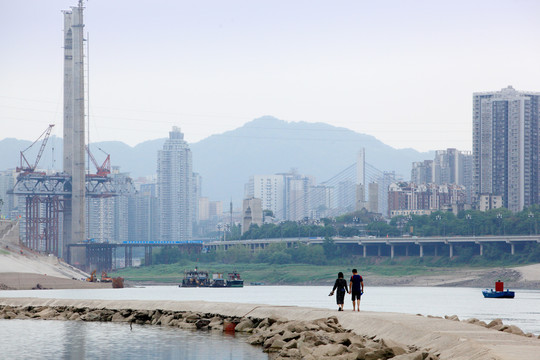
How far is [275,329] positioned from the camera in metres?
41.3

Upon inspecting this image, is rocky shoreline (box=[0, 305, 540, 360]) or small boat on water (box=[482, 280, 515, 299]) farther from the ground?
rocky shoreline (box=[0, 305, 540, 360])

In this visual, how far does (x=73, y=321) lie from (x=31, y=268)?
413ft

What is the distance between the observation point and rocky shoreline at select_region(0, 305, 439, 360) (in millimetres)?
30312

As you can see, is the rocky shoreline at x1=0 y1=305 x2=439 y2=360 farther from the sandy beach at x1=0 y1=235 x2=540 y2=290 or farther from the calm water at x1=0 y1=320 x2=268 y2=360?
the sandy beach at x1=0 y1=235 x2=540 y2=290

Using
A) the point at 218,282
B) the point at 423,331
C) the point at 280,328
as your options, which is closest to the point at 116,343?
the point at 280,328

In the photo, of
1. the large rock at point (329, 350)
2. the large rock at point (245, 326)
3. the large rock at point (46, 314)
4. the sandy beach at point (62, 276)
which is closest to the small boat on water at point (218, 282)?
the sandy beach at point (62, 276)

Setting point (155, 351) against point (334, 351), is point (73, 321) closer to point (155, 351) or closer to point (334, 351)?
point (155, 351)

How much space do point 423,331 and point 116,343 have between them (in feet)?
50.2

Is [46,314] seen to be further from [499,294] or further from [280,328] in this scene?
[499,294]

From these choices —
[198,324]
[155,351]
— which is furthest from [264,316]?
[155,351]

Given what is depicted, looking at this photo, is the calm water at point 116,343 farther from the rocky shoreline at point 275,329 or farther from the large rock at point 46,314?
the large rock at point 46,314

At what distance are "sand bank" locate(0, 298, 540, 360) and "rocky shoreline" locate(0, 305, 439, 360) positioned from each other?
44cm

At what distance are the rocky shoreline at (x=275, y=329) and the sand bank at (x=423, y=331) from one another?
44 centimetres

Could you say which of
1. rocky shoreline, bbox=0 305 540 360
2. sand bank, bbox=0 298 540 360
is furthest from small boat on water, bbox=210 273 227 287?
sand bank, bbox=0 298 540 360
